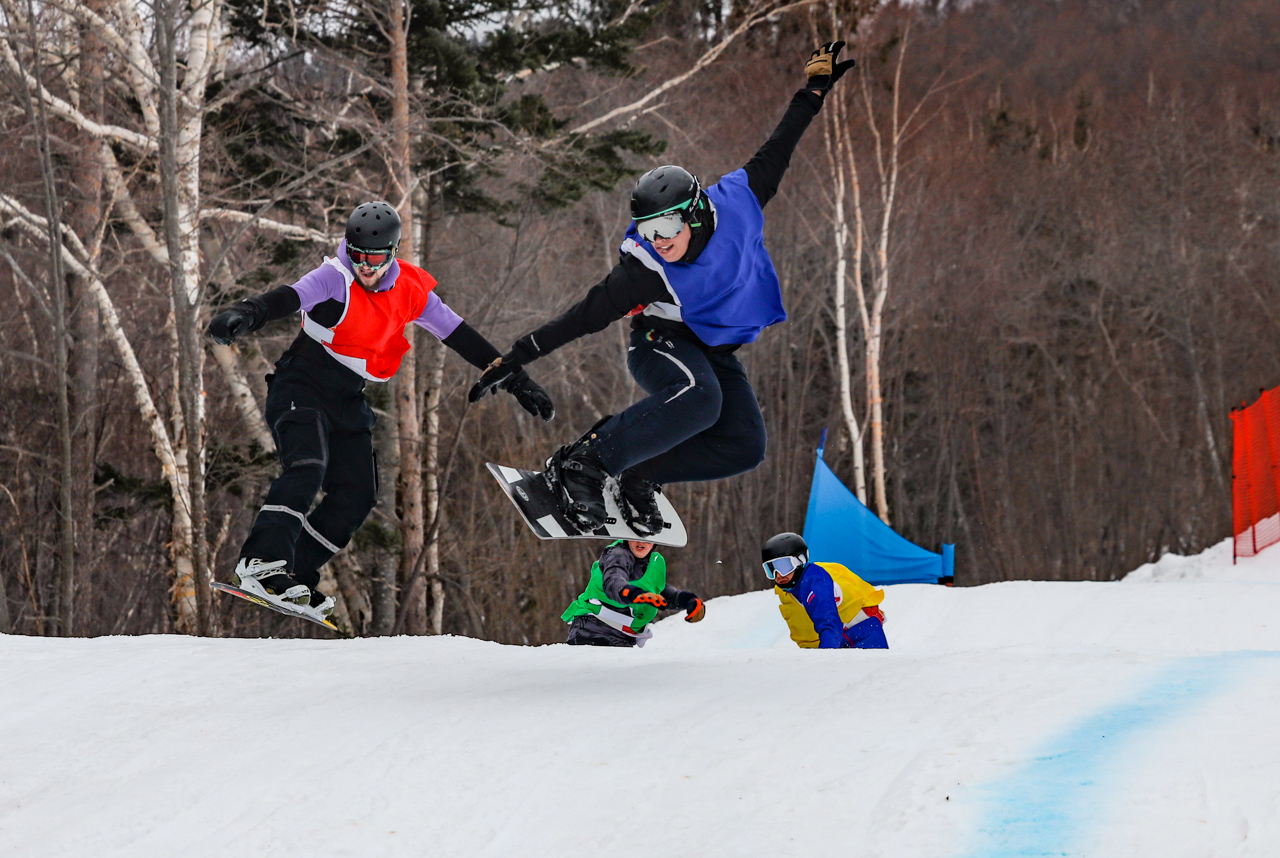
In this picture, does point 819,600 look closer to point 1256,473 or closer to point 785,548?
point 785,548

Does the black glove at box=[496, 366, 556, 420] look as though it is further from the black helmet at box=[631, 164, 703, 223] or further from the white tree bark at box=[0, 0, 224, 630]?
the white tree bark at box=[0, 0, 224, 630]

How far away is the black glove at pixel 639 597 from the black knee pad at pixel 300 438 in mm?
2709

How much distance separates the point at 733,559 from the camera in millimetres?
22047

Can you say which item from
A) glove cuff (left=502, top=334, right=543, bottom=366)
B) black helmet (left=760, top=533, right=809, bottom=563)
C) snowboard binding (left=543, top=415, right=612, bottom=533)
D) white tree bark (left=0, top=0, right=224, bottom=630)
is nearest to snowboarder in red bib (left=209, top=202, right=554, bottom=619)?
glove cuff (left=502, top=334, right=543, bottom=366)

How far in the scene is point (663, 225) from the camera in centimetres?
416

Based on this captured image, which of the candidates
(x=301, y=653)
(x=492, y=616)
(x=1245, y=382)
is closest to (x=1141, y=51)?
(x=1245, y=382)

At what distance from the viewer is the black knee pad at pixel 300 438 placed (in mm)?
4738

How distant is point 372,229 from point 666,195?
1.26m

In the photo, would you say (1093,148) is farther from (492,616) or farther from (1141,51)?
(492,616)

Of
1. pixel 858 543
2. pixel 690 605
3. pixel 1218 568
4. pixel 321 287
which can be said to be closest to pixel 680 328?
pixel 321 287

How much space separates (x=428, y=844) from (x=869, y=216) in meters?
20.4

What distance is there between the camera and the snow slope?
280 centimetres

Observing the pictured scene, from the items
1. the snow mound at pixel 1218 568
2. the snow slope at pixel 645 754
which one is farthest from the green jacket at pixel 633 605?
the snow mound at pixel 1218 568

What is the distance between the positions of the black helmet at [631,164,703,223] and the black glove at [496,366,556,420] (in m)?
0.83
